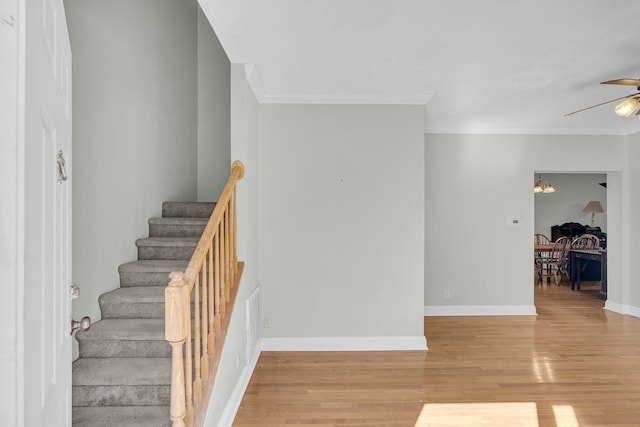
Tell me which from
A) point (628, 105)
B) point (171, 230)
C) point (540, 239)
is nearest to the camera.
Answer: point (628, 105)

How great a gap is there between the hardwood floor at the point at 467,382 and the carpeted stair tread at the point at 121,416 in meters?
0.72

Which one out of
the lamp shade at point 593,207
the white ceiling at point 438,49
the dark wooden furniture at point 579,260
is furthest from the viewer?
the lamp shade at point 593,207

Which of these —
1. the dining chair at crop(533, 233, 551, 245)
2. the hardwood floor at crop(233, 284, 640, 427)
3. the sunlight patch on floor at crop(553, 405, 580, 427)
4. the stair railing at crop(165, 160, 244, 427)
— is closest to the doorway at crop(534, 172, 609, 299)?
the dining chair at crop(533, 233, 551, 245)

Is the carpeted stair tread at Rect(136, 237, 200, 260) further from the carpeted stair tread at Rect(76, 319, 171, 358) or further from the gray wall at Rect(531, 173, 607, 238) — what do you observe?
the gray wall at Rect(531, 173, 607, 238)

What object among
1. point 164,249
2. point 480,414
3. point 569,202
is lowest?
point 480,414

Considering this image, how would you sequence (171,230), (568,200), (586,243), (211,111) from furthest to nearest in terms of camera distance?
1. (568,200)
2. (586,243)
3. (211,111)
4. (171,230)

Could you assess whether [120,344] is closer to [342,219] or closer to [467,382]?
[342,219]

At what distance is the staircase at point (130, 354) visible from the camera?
79.5 inches

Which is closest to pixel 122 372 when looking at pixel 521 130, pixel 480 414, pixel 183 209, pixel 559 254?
pixel 183 209

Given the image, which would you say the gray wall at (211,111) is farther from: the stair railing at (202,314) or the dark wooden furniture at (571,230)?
the dark wooden furniture at (571,230)

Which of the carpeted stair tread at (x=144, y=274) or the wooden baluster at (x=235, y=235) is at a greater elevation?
the wooden baluster at (x=235, y=235)

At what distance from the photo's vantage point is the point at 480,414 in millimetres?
2613

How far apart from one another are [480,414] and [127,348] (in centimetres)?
241
